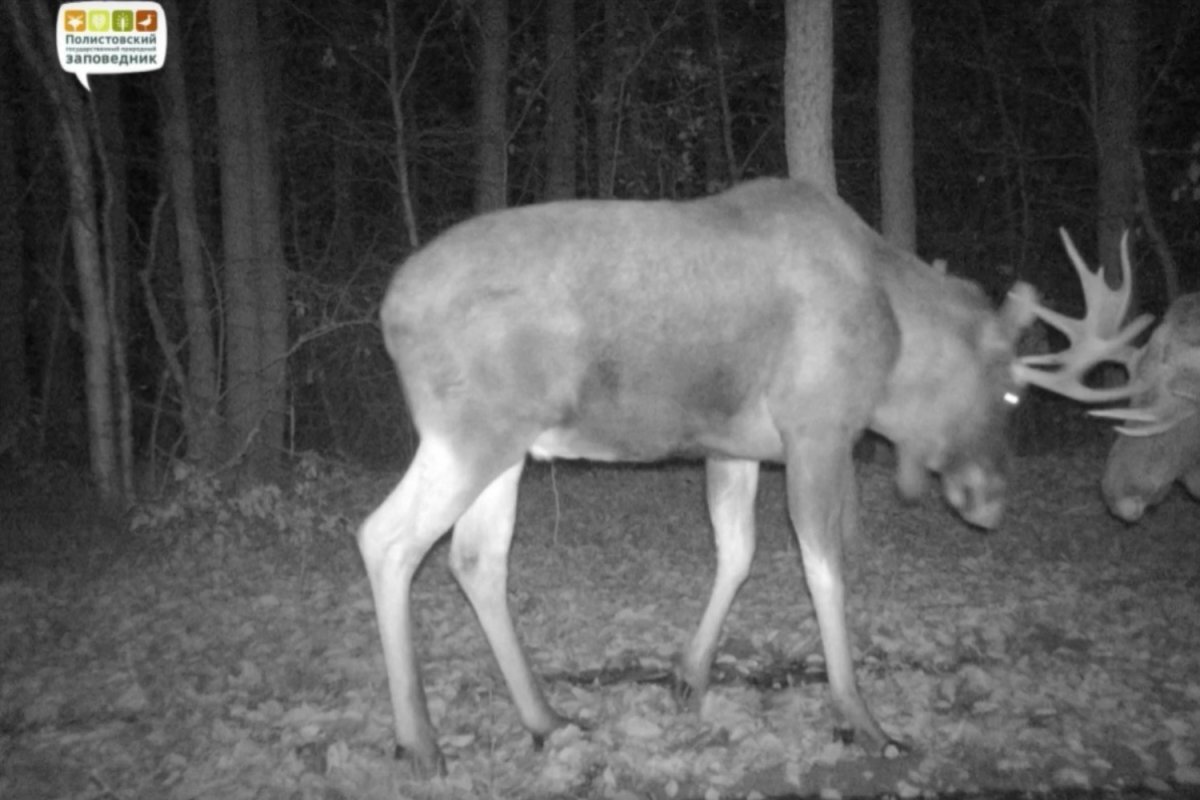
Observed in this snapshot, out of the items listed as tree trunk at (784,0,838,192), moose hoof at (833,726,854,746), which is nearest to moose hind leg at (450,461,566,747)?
moose hoof at (833,726,854,746)

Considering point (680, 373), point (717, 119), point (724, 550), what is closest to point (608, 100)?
point (717, 119)

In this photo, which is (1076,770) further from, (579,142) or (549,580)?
(579,142)

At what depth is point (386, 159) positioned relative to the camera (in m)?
16.3

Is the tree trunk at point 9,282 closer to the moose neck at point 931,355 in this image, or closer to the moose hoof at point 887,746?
the moose neck at point 931,355

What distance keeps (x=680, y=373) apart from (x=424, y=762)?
211 cm

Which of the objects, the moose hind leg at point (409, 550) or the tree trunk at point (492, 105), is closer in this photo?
the moose hind leg at point (409, 550)

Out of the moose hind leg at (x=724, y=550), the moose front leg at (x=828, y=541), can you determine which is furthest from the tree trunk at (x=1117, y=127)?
the moose front leg at (x=828, y=541)

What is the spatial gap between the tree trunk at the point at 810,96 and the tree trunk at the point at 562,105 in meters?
7.18

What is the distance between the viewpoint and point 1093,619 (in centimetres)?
770

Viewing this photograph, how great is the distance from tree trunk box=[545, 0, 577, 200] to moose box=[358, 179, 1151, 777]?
33.0 feet

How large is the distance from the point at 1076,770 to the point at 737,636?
235 cm

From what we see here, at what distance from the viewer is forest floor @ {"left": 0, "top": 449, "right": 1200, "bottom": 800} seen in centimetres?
559

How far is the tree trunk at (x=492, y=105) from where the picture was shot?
1417 centimetres

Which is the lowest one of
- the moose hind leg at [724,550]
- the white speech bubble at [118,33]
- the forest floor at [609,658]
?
the forest floor at [609,658]
